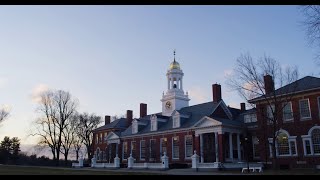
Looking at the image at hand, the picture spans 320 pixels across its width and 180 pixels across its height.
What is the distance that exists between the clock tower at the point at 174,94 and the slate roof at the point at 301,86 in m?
22.3

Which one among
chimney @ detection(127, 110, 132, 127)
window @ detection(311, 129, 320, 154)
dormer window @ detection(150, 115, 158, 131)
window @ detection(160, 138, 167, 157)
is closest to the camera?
window @ detection(311, 129, 320, 154)

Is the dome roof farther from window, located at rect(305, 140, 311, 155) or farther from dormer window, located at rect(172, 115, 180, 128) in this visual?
window, located at rect(305, 140, 311, 155)

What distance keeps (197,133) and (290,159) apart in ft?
43.1

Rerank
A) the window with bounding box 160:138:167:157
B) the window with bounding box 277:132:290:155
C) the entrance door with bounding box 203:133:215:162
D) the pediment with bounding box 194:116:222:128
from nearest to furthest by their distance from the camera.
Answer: the window with bounding box 277:132:290:155 < the pediment with bounding box 194:116:222:128 < the entrance door with bounding box 203:133:215:162 < the window with bounding box 160:138:167:157

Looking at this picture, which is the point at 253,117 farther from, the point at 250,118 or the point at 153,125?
the point at 153,125

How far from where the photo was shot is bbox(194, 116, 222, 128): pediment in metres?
44.1

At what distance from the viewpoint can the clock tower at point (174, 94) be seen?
61906 millimetres

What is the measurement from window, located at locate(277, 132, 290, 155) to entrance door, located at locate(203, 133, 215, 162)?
9.54 meters

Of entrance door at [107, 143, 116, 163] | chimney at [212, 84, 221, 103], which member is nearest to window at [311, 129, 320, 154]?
chimney at [212, 84, 221, 103]

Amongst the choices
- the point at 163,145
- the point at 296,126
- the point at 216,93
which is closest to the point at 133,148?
the point at 163,145

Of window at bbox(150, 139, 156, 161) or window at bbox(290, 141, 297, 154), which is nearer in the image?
window at bbox(290, 141, 297, 154)

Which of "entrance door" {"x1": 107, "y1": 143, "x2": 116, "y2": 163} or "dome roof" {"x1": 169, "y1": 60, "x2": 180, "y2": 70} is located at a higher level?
"dome roof" {"x1": 169, "y1": 60, "x2": 180, "y2": 70}

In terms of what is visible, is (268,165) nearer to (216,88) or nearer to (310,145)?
(310,145)
